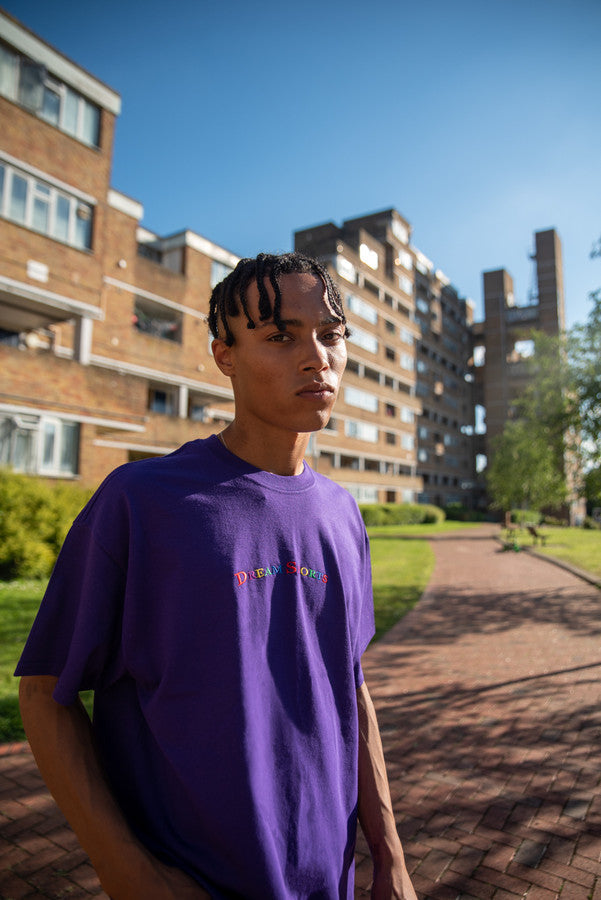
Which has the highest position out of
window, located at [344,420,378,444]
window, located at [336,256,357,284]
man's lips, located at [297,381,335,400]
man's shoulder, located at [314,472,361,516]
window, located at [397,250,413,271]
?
window, located at [397,250,413,271]

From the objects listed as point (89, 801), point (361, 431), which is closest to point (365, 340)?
point (361, 431)

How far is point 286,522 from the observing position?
4.26ft

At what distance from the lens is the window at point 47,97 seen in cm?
1577

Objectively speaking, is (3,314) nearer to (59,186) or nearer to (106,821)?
(59,186)

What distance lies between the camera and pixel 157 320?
91.7 ft

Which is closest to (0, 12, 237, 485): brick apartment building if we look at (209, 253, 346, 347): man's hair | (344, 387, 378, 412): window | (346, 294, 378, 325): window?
(209, 253, 346, 347): man's hair

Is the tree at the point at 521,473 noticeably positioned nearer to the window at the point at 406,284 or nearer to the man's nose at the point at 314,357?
the window at the point at 406,284

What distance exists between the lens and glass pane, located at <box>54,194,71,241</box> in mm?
16656

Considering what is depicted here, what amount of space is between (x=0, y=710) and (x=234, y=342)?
4886 millimetres

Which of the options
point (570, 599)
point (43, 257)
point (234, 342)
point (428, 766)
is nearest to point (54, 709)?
point (234, 342)

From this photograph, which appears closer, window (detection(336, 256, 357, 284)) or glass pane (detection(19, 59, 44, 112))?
glass pane (detection(19, 59, 44, 112))

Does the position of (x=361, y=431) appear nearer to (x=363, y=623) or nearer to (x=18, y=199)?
(x=18, y=199)

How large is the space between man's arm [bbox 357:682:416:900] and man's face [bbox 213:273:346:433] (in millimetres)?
706

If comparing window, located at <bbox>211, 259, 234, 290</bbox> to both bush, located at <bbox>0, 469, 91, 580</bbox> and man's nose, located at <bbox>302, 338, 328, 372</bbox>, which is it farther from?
man's nose, located at <bbox>302, 338, 328, 372</bbox>
